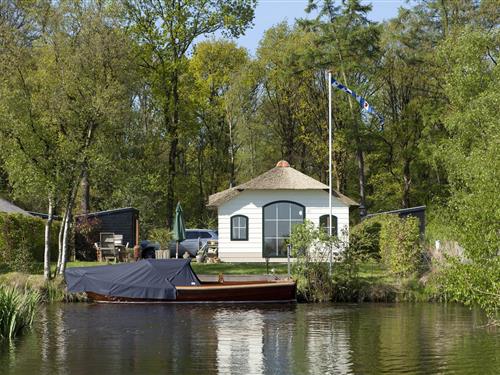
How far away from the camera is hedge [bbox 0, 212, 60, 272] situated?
34562 mm

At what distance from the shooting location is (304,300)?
31.3m

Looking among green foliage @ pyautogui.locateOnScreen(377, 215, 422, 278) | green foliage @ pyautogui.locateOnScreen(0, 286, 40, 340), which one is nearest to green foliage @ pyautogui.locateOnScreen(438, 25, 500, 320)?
green foliage @ pyautogui.locateOnScreen(377, 215, 422, 278)

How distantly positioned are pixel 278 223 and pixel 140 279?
1241cm

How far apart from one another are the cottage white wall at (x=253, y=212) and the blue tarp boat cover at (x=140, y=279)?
432 inches

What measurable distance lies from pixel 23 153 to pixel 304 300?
11.9 metres

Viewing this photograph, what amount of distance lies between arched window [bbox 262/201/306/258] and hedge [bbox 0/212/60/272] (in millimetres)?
10717

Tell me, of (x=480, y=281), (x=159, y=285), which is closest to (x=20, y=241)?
(x=159, y=285)

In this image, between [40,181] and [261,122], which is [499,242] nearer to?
[40,181]

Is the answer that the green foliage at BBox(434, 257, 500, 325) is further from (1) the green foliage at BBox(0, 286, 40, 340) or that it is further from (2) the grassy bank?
(2) the grassy bank

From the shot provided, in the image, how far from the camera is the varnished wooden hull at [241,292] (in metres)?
30.4

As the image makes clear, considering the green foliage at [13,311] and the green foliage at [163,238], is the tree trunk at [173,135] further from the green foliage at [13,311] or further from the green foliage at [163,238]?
the green foliage at [13,311]

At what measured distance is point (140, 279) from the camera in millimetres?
31109

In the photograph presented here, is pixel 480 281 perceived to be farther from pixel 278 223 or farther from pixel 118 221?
pixel 118 221

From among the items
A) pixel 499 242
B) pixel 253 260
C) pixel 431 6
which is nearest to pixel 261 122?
pixel 431 6
